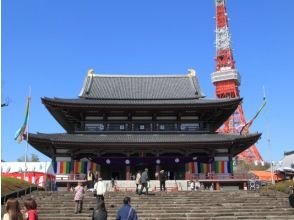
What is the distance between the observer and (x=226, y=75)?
4257 inches

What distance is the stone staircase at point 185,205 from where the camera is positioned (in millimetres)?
20531

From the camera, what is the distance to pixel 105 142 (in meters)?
35.1

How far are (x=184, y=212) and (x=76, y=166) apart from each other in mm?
18008

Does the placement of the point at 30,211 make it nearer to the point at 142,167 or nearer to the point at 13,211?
the point at 13,211

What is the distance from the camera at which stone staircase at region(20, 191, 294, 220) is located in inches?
808

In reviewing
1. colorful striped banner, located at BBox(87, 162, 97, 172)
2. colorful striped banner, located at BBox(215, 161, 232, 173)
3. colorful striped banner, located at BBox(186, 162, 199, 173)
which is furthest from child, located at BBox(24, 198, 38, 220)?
colorful striped banner, located at BBox(215, 161, 232, 173)

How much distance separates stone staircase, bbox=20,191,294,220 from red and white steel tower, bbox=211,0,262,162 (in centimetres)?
7268

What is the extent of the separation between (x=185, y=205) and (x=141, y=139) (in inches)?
538

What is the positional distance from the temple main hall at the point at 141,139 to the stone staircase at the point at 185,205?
29.9 feet

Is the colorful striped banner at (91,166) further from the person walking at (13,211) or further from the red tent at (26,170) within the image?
the person walking at (13,211)

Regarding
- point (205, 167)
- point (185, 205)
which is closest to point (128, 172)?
point (205, 167)

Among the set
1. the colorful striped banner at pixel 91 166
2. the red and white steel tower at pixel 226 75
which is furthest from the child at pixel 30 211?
the red and white steel tower at pixel 226 75

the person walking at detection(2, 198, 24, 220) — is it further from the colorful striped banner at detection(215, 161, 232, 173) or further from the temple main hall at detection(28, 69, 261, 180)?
the colorful striped banner at detection(215, 161, 232, 173)

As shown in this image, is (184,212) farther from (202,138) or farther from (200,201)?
(202,138)
